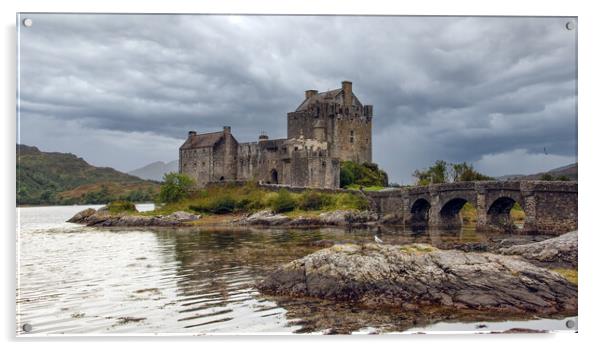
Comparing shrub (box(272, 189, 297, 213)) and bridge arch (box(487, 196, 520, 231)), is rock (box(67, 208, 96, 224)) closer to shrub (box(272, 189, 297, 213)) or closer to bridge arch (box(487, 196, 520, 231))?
shrub (box(272, 189, 297, 213))

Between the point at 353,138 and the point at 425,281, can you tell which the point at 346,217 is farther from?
the point at 425,281

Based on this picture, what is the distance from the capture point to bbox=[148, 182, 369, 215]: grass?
3966 centimetres

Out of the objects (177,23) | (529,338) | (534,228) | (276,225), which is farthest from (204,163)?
(529,338)

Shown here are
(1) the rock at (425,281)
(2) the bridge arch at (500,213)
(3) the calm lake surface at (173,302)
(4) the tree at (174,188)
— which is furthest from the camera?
(4) the tree at (174,188)

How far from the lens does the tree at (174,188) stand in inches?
1751

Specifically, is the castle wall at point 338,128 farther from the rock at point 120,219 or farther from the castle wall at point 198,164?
the rock at point 120,219

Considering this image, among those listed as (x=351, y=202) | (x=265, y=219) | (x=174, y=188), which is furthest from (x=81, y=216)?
(x=351, y=202)

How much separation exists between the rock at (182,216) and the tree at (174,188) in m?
4.09

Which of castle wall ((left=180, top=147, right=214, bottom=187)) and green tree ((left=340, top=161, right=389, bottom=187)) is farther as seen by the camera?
castle wall ((left=180, top=147, right=214, bottom=187))

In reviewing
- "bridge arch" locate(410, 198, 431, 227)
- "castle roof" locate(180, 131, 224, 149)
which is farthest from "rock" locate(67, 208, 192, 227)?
"bridge arch" locate(410, 198, 431, 227)

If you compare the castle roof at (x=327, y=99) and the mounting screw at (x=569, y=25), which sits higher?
the castle roof at (x=327, y=99)

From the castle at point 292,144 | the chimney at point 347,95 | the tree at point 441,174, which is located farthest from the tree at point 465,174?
the chimney at point 347,95

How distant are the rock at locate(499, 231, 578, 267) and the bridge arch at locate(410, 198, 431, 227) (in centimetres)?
1795

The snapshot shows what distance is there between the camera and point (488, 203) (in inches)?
1136
